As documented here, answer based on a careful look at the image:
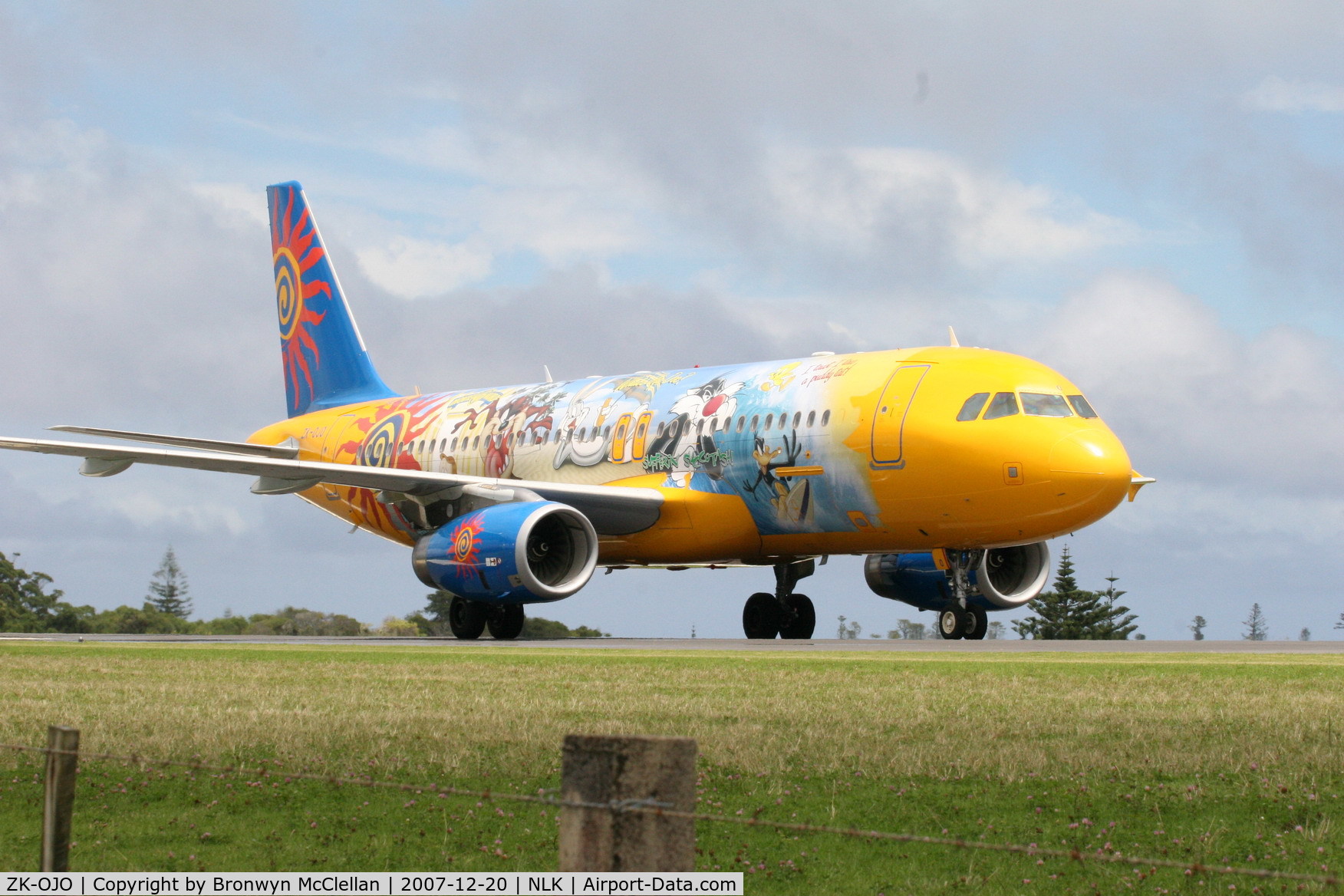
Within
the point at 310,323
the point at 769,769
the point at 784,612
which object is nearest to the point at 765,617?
the point at 784,612

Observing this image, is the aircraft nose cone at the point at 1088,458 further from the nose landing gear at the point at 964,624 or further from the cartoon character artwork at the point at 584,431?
the cartoon character artwork at the point at 584,431

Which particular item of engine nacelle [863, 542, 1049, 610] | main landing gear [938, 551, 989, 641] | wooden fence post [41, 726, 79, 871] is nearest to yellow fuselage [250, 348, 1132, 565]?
main landing gear [938, 551, 989, 641]

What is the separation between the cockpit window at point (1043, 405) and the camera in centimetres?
2122

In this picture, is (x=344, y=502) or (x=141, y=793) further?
(x=344, y=502)

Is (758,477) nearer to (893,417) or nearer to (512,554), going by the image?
(893,417)

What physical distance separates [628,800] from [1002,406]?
17580mm

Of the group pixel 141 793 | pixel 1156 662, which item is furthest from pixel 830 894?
pixel 1156 662

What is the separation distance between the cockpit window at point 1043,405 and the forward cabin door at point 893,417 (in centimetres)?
156

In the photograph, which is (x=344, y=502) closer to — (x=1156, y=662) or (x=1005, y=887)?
(x=1156, y=662)

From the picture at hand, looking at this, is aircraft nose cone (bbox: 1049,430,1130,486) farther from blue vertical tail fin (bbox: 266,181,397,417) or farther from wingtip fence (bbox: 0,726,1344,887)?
blue vertical tail fin (bbox: 266,181,397,417)

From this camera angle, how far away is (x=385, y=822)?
7961 mm

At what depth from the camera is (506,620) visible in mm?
25781

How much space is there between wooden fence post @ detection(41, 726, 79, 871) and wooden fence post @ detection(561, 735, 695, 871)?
2.28 metres

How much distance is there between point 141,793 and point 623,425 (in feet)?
57.3
